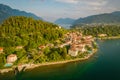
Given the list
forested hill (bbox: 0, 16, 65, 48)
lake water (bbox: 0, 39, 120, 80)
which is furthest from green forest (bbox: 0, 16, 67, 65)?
lake water (bbox: 0, 39, 120, 80)

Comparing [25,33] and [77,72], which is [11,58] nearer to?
[77,72]

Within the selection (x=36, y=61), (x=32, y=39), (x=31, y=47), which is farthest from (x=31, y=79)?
(x=32, y=39)

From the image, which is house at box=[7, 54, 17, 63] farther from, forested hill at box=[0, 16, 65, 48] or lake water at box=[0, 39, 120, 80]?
forested hill at box=[0, 16, 65, 48]

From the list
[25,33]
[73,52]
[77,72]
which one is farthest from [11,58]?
[25,33]

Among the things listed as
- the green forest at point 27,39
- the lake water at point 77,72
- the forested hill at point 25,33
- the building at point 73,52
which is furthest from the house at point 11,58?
the building at point 73,52

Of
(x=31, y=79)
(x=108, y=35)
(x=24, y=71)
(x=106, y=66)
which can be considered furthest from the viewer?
(x=108, y=35)

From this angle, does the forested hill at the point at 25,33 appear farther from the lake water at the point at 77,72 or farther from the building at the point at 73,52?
the lake water at the point at 77,72

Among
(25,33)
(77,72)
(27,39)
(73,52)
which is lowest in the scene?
(77,72)

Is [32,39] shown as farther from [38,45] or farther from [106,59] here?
[106,59]

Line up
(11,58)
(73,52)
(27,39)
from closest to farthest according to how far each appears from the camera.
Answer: (11,58) < (73,52) < (27,39)
